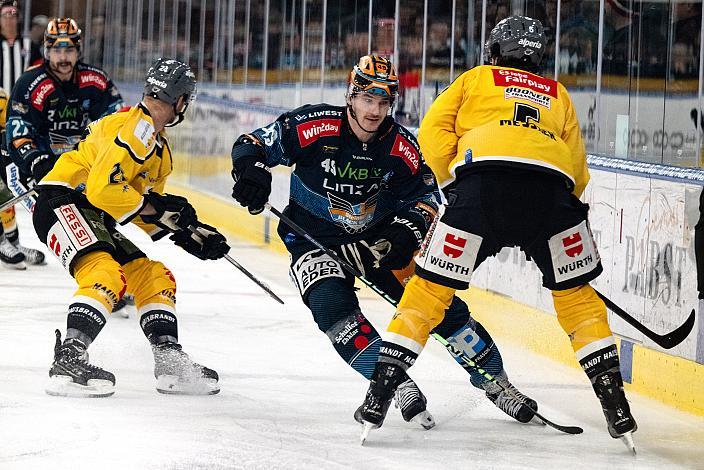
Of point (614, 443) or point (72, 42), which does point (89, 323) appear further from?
point (72, 42)

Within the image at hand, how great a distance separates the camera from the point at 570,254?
399 cm

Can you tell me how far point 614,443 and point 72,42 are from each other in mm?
4175

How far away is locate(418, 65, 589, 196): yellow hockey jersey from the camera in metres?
3.90

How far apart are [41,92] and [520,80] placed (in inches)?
152

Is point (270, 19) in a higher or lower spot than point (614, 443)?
higher

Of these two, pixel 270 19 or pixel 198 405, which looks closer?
pixel 198 405

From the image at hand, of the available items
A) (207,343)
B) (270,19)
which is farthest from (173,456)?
(270,19)

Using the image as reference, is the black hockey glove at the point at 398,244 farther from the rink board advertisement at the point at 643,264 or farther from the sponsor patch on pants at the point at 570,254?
the rink board advertisement at the point at 643,264

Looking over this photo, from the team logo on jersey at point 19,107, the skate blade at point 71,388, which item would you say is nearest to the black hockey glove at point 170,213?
the skate blade at point 71,388

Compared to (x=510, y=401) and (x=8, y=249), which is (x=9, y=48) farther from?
(x=510, y=401)

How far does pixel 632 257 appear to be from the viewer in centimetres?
529

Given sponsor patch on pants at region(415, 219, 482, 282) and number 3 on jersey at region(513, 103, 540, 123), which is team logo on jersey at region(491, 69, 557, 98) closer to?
number 3 on jersey at region(513, 103, 540, 123)

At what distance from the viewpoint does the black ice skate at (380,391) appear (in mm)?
3932

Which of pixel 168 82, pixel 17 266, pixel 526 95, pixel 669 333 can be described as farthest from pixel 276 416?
pixel 17 266
